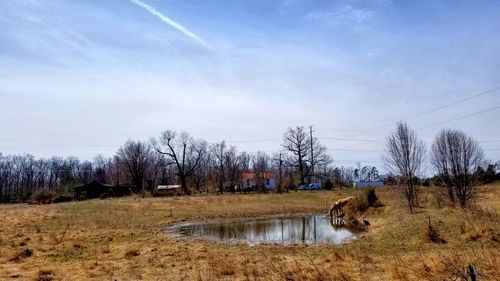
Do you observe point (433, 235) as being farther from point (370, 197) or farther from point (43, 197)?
point (43, 197)

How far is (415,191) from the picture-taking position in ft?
94.2

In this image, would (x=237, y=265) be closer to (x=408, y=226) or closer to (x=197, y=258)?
(x=197, y=258)

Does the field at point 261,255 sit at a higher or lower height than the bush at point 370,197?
lower

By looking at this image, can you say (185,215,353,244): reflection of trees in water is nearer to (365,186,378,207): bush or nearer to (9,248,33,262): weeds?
(365,186,378,207): bush

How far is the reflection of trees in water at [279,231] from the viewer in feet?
78.3

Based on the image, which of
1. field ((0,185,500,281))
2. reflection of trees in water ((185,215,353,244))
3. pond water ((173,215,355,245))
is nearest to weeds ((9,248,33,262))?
field ((0,185,500,281))

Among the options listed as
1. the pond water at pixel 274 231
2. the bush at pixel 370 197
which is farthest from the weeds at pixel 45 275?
the bush at pixel 370 197

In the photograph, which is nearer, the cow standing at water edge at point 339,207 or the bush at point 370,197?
the bush at point 370,197

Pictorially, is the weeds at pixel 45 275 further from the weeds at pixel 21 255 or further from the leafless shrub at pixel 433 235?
the leafless shrub at pixel 433 235

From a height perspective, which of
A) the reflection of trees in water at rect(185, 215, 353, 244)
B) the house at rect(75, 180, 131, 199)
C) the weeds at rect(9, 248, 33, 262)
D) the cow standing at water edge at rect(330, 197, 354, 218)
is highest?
the house at rect(75, 180, 131, 199)

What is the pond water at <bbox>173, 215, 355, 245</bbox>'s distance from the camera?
2369 cm

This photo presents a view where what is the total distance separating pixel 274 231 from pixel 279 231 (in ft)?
1.01

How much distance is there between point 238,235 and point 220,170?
260 ft

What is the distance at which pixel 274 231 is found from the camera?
27.9 meters
